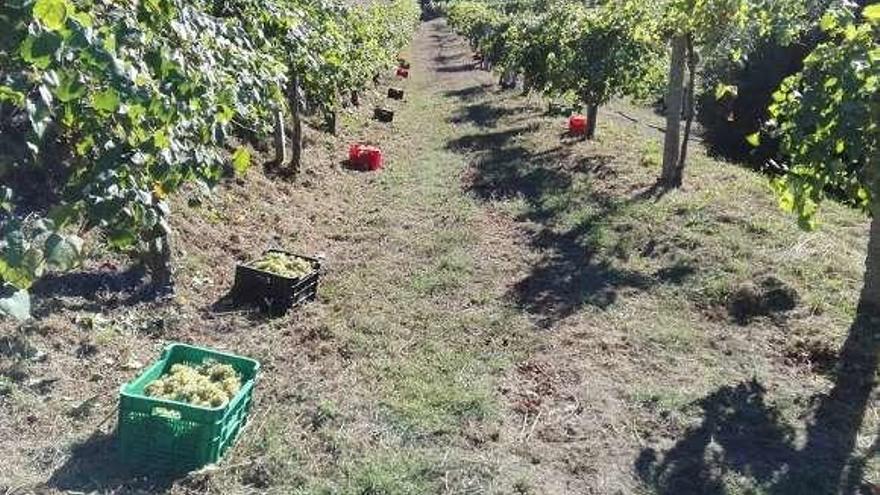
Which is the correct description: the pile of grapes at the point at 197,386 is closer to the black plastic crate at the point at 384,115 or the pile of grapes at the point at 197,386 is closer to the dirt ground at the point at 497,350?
the dirt ground at the point at 497,350

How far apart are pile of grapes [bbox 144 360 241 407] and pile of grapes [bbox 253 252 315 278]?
2081 mm

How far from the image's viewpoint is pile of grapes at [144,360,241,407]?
479 centimetres

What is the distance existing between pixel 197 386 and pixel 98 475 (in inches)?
29.5

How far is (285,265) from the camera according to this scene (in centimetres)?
747

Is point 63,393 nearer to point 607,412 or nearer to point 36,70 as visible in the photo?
point 36,70

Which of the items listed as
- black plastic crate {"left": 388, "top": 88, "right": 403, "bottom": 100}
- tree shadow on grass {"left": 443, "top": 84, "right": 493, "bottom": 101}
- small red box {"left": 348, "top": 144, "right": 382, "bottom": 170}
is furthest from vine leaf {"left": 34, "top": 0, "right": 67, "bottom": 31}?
tree shadow on grass {"left": 443, "top": 84, "right": 493, "bottom": 101}

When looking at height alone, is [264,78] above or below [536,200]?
above

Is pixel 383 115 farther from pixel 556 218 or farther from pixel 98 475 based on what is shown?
pixel 98 475

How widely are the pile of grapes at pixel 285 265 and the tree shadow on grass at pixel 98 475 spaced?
2.56 m

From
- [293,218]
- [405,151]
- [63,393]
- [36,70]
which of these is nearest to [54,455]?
[63,393]

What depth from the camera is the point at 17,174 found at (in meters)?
8.04

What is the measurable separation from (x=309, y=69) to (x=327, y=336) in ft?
17.6

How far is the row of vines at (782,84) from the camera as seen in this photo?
548cm

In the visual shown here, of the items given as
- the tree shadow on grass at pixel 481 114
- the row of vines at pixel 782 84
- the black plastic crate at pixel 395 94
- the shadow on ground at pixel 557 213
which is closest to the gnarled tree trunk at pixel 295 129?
the shadow on ground at pixel 557 213
